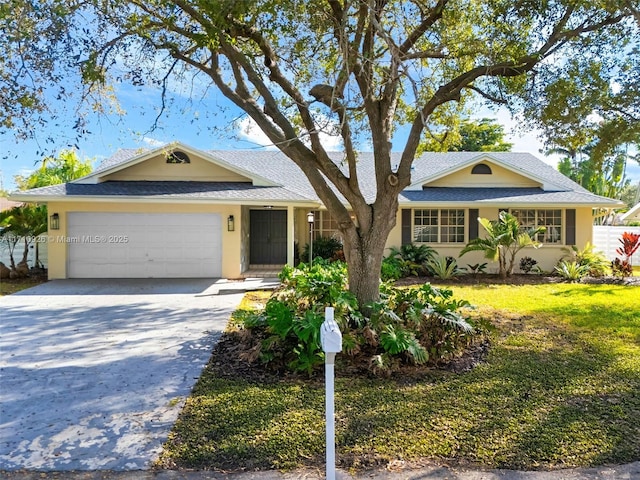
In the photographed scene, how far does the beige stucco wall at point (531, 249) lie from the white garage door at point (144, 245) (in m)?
6.13

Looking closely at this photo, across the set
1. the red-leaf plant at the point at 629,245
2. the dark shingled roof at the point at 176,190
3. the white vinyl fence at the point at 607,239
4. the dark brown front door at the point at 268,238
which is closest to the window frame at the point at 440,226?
the dark shingled roof at the point at 176,190

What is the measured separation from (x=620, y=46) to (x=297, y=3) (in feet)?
18.3

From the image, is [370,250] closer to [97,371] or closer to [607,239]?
[97,371]

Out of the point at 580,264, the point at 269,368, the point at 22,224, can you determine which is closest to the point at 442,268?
the point at 580,264

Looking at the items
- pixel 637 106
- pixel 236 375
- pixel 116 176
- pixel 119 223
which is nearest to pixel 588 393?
pixel 236 375

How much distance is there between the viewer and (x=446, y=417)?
4164mm

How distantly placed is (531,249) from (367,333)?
1163 centimetres

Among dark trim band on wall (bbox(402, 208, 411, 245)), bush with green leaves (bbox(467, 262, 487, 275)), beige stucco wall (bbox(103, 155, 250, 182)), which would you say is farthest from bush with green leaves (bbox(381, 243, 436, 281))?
beige stucco wall (bbox(103, 155, 250, 182))

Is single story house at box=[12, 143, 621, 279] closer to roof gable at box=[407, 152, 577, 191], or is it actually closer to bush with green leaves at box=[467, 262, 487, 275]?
roof gable at box=[407, 152, 577, 191]

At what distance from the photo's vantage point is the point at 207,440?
12.2 ft

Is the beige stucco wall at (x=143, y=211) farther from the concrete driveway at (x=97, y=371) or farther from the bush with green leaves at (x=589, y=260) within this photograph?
the bush with green leaves at (x=589, y=260)

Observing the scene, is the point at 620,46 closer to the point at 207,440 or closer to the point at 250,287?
the point at 207,440

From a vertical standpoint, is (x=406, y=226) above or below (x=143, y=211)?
below

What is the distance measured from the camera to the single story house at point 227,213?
13031 millimetres
